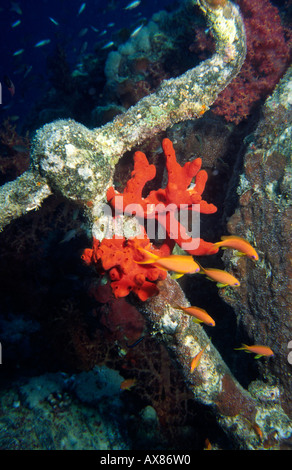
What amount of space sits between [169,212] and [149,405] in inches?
132

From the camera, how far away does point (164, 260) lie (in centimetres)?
230

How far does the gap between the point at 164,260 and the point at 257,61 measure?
4520mm

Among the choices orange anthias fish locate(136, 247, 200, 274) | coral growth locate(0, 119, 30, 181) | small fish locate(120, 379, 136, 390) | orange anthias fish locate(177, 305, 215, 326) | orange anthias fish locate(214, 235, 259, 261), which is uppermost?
coral growth locate(0, 119, 30, 181)

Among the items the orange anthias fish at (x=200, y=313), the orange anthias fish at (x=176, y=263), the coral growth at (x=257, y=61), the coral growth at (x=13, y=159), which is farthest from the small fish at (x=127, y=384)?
the coral growth at (x=13, y=159)

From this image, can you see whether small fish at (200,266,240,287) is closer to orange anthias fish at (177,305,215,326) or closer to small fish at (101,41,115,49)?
orange anthias fish at (177,305,215,326)

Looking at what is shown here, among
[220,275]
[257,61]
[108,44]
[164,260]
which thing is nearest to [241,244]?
[220,275]

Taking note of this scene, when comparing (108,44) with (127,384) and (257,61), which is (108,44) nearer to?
(257,61)

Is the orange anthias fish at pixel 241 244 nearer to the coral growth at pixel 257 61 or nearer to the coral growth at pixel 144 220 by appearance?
the coral growth at pixel 144 220

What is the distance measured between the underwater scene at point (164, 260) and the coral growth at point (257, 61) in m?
0.02

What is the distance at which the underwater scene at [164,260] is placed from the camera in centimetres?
282

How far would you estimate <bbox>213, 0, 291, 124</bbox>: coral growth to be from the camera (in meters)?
4.44

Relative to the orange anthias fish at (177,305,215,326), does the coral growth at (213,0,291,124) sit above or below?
above

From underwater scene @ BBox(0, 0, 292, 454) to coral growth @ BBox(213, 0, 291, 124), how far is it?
0.02m

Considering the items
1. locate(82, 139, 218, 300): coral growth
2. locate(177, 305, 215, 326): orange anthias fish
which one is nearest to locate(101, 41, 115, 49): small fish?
locate(82, 139, 218, 300): coral growth
